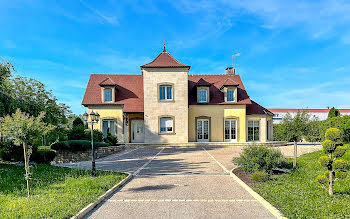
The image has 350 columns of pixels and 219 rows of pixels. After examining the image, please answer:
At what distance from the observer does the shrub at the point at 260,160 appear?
775 cm

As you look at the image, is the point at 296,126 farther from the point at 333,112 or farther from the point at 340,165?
the point at 333,112

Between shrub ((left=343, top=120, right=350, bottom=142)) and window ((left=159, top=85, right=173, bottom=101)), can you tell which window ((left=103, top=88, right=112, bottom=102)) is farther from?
shrub ((left=343, top=120, right=350, bottom=142))

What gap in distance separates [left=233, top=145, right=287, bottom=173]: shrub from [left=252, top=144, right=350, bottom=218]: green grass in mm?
557

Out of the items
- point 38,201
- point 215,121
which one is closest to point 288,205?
point 38,201

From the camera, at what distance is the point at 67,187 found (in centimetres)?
629

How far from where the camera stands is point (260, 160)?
7.91 m

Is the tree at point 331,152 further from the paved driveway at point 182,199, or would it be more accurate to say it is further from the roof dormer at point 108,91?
the roof dormer at point 108,91

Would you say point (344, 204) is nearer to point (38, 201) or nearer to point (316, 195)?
point (316, 195)

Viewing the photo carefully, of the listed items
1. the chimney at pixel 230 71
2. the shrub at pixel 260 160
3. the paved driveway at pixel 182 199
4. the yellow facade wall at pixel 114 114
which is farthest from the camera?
the chimney at pixel 230 71

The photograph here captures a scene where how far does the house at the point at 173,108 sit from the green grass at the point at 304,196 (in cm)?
1390

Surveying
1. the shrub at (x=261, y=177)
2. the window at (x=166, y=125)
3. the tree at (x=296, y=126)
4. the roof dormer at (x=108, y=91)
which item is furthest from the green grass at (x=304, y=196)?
the roof dormer at (x=108, y=91)

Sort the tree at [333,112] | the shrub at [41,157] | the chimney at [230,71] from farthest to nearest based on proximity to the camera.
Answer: the tree at [333,112]
the chimney at [230,71]
the shrub at [41,157]

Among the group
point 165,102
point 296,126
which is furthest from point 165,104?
point 296,126

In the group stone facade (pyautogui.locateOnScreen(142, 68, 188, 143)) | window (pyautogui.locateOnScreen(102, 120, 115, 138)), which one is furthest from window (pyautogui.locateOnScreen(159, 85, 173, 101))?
window (pyautogui.locateOnScreen(102, 120, 115, 138))
